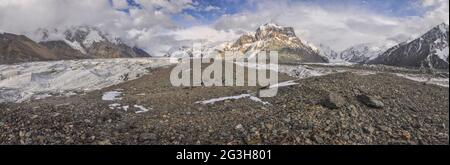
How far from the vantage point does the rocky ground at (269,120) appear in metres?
12.7

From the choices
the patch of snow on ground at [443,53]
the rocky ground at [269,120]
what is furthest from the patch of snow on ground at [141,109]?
the patch of snow on ground at [443,53]

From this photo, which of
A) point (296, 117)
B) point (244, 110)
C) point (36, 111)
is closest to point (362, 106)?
point (296, 117)

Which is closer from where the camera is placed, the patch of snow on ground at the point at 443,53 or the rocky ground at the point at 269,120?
the rocky ground at the point at 269,120

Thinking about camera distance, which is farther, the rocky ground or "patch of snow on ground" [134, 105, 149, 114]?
"patch of snow on ground" [134, 105, 149, 114]

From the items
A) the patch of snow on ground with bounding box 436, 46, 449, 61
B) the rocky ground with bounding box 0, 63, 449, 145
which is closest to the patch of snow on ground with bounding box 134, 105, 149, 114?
the rocky ground with bounding box 0, 63, 449, 145

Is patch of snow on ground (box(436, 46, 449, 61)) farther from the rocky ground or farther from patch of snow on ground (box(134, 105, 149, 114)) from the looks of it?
patch of snow on ground (box(134, 105, 149, 114))

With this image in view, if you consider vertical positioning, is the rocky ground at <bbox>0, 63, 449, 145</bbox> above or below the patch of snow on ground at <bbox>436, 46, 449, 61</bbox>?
below

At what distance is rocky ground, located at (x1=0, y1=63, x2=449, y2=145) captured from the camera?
41.7 ft

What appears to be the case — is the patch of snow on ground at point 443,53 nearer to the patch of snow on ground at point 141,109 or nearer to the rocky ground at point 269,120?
the rocky ground at point 269,120

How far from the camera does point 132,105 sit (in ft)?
68.0

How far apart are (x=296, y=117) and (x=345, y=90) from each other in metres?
5.13

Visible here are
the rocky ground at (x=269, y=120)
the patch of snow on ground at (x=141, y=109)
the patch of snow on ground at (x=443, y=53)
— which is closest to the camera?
the rocky ground at (x=269, y=120)
